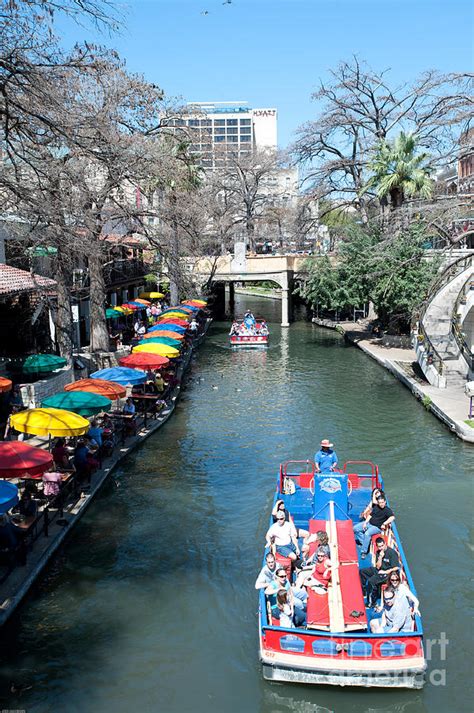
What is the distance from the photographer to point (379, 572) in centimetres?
1234

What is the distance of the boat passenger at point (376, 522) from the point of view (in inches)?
556

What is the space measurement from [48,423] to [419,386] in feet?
62.7

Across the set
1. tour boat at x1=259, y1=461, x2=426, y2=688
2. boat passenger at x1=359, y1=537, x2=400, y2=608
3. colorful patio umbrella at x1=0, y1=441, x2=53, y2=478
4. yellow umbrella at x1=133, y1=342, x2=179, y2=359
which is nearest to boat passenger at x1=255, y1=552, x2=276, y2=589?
tour boat at x1=259, y1=461, x2=426, y2=688

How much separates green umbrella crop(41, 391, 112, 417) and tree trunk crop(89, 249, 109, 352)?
14044 mm

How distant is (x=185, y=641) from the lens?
41.3 feet

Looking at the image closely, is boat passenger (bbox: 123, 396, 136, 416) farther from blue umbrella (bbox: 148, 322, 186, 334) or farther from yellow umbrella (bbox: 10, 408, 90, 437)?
blue umbrella (bbox: 148, 322, 186, 334)

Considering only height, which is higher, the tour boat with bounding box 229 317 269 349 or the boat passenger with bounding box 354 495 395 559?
the boat passenger with bounding box 354 495 395 559

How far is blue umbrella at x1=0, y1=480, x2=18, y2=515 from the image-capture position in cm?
1235

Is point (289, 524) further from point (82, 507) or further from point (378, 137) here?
point (378, 137)

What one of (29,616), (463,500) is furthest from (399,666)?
(463,500)

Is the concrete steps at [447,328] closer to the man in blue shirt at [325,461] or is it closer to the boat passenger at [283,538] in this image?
the man in blue shirt at [325,461]

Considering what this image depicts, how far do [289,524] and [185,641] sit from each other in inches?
107

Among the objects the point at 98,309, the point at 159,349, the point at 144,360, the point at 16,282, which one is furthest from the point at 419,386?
the point at 16,282

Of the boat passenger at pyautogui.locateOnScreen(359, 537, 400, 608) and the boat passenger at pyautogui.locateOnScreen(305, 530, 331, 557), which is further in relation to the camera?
the boat passenger at pyautogui.locateOnScreen(305, 530, 331, 557)
